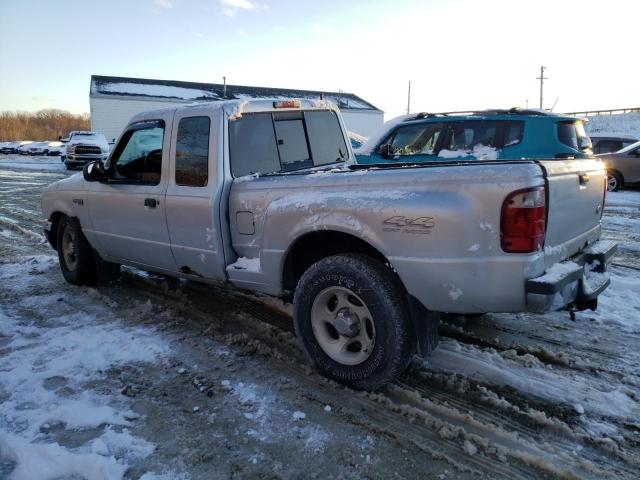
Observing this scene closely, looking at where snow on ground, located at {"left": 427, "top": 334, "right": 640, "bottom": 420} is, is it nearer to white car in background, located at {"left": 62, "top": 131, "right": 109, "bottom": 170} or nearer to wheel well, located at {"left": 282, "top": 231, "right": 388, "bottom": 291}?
wheel well, located at {"left": 282, "top": 231, "right": 388, "bottom": 291}

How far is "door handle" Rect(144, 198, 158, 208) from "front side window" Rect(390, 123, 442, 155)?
16.5 feet

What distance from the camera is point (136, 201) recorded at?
4.50 meters

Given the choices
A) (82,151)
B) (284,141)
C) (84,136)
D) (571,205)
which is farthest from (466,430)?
(84,136)

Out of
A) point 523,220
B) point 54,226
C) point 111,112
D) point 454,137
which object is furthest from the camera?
point 111,112

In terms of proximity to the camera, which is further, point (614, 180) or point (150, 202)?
point (614, 180)

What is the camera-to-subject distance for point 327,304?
336 centimetres

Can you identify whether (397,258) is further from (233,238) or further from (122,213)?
(122,213)

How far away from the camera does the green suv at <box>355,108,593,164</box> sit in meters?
7.83

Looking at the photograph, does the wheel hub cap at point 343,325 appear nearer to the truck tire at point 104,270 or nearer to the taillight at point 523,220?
the taillight at point 523,220

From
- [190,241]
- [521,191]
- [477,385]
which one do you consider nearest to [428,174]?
[521,191]

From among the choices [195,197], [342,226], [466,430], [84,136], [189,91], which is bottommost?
[466,430]

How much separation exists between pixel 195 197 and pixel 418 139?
5.37 m

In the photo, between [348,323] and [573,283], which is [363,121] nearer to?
[348,323]

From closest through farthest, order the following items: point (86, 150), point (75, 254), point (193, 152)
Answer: point (193, 152) → point (75, 254) → point (86, 150)
